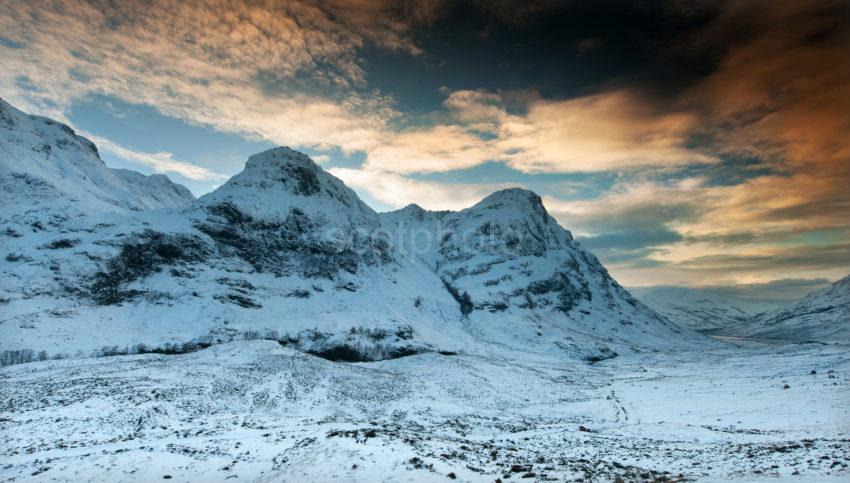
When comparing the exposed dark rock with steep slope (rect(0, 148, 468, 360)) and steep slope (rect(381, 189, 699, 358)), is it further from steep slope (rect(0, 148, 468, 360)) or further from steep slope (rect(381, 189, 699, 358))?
steep slope (rect(381, 189, 699, 358))

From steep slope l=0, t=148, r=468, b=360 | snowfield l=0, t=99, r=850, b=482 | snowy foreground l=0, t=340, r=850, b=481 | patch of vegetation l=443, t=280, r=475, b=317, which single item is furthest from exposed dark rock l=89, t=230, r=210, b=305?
patch of vegetation l=443, t=280, r=475, b=317

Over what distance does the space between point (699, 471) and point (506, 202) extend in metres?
145

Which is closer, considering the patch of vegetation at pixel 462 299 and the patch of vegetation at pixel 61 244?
the patch of vegetation at pixel 61 244

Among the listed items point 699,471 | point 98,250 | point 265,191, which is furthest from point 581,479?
point 265,191

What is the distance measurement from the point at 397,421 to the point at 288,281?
54134 millimetres

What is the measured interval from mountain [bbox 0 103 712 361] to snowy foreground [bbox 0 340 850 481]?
10.6 m

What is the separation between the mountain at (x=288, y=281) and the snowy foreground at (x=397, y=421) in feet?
34.8

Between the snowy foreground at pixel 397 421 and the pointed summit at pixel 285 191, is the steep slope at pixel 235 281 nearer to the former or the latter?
the pointed summit at pixel 285 191

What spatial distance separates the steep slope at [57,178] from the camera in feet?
228

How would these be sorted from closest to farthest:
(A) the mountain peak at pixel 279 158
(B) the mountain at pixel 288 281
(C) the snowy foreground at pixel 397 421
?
(C) the snowy foreground at pixel 397 421 < (B) the mountain at pixel 288 281 < (A) the mountain peak at pixel 279 158

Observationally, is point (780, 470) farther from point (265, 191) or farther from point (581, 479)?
point (265, 191)

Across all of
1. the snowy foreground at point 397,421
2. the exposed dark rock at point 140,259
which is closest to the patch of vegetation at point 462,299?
the snowy foreground at point 397,421

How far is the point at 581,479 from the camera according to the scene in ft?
45.4

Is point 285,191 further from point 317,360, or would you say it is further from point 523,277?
point 523,277
